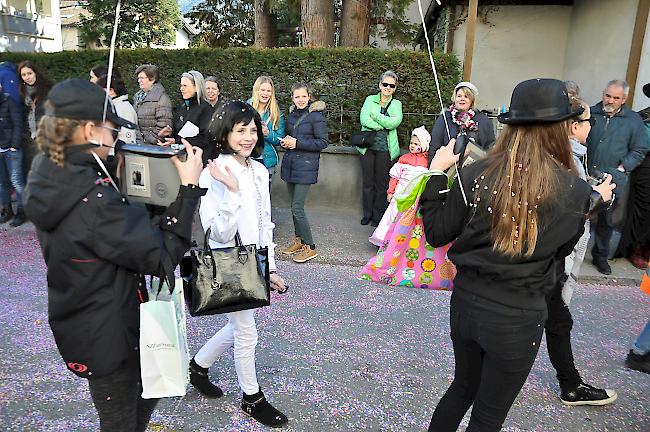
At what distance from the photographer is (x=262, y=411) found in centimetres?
281

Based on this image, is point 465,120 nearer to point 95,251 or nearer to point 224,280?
point 224,280

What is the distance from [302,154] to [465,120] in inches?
70.5

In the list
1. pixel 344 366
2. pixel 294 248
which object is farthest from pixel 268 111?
pixel 344 366

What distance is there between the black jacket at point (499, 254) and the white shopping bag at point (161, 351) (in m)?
1.14

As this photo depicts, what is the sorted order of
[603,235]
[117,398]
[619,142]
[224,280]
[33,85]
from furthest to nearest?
[33,85] → [603,235] → [619,142] → [224,280] → [117,398]

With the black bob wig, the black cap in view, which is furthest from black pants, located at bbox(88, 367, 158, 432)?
the black bob wig

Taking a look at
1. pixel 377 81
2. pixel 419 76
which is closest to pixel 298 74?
pixel 377 81

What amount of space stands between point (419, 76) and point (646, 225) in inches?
138

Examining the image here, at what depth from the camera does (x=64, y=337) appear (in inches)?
73.9

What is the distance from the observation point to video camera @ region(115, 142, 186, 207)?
6.23ft

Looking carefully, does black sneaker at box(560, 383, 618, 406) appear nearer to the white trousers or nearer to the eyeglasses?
the white trousers

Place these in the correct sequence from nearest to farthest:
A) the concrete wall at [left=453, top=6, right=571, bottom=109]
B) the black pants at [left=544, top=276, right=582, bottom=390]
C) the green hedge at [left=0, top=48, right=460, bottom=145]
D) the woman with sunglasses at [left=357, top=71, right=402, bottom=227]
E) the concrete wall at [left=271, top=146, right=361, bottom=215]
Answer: the black pants at [left=544, top=276, right=582, bottom=390], the woman with sunglasses at [left=357, top=71, right=402, bottom=227], the green hedge at [left=0, top=48, right=460, bottom=145], the concrete wall at [left=271, top=146, right=361, bottom=215], the concrete wall at [left=453, top=6, right=571, bottom=109]

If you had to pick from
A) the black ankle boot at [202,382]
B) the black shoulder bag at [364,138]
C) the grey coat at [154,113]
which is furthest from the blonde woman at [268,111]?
the black ankle boot at [202,382]

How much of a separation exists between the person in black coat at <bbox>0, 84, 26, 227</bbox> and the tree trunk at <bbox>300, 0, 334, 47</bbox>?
465 cm
